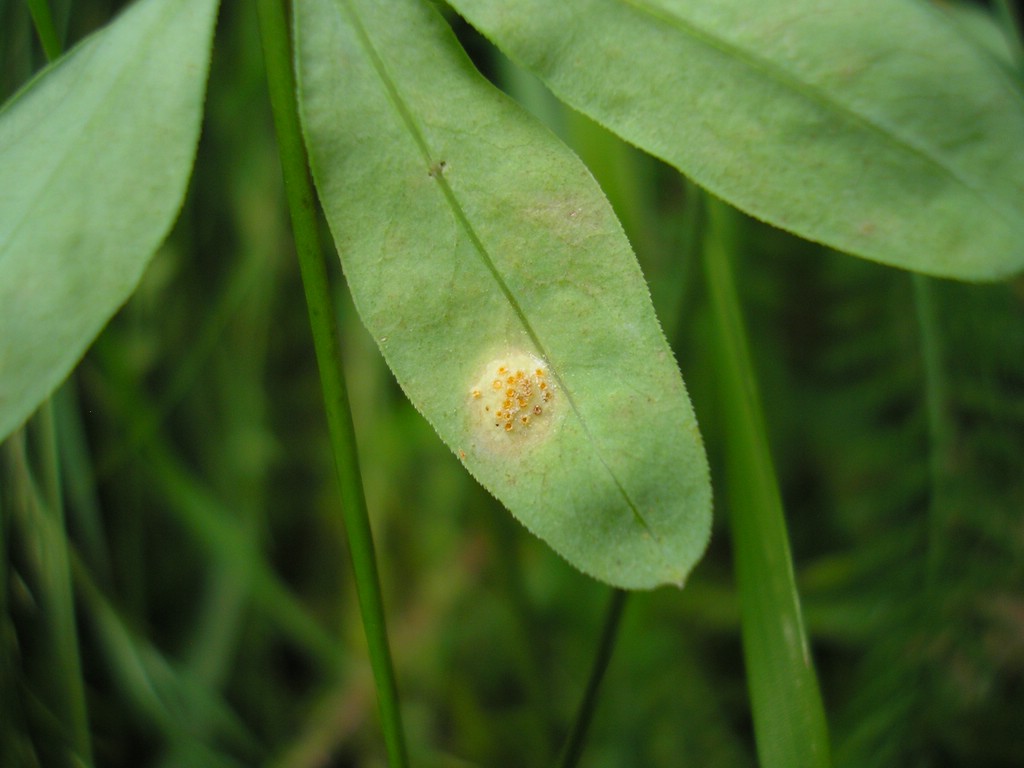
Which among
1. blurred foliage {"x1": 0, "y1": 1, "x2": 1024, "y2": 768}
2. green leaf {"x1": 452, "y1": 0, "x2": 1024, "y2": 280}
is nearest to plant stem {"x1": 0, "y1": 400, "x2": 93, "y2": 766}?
blurred foliage {"x1": 0, "y1": 1, "x2": 1024, "y2": 768}

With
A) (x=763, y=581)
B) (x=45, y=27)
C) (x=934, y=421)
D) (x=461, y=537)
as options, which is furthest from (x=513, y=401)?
(x=461, y=537)

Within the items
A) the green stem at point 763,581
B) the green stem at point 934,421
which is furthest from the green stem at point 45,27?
the green stem at point 934,421

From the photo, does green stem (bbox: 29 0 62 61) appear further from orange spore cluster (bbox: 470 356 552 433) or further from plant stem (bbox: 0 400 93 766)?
orange spore cluster (bbox: 470 356 552 433)

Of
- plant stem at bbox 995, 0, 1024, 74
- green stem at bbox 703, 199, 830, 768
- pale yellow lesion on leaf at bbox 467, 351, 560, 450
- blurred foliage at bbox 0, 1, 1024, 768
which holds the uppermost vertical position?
pale yellow lesion on leaf at bbox 467, 351, 560, 450

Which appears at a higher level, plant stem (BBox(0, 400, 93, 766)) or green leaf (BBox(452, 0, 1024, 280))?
green leaf (BBox(452, 0, 1024, 280))

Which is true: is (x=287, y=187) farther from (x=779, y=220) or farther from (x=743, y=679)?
(x=743, y=679)

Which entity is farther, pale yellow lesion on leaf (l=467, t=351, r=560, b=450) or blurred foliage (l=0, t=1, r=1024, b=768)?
blurred foliage (l=0, t=1, r=1024, b=768)

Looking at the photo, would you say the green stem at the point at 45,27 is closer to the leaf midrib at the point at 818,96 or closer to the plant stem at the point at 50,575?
the plant stem at the point at 50,575
